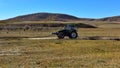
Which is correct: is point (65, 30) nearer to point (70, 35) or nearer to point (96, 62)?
point (70, 35)

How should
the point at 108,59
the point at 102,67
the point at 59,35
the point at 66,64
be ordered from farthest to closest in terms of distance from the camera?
1. the point at 59,35
2. the point at 108,59
3. the point at 66,64
4. the point at 102,67

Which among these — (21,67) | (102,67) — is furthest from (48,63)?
(102,67)

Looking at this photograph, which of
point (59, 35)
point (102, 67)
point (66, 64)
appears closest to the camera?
point (102, 67)

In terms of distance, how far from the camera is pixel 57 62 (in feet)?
61.3

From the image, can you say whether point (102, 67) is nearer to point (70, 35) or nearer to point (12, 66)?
point (12, 66)

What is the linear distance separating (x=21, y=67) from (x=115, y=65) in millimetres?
4936

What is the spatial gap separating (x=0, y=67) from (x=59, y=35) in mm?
26908

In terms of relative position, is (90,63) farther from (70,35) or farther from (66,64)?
(70,35)

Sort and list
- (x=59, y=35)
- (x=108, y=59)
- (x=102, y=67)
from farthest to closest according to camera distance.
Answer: (x=59, y=35) → (x=108, y=59) → (x=102, y=67)

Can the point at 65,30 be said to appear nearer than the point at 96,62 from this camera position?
No

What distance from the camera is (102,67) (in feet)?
54.2

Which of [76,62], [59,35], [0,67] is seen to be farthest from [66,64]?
[59,35]

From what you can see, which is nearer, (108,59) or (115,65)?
(115,65)

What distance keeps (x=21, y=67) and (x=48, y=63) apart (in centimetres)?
202
